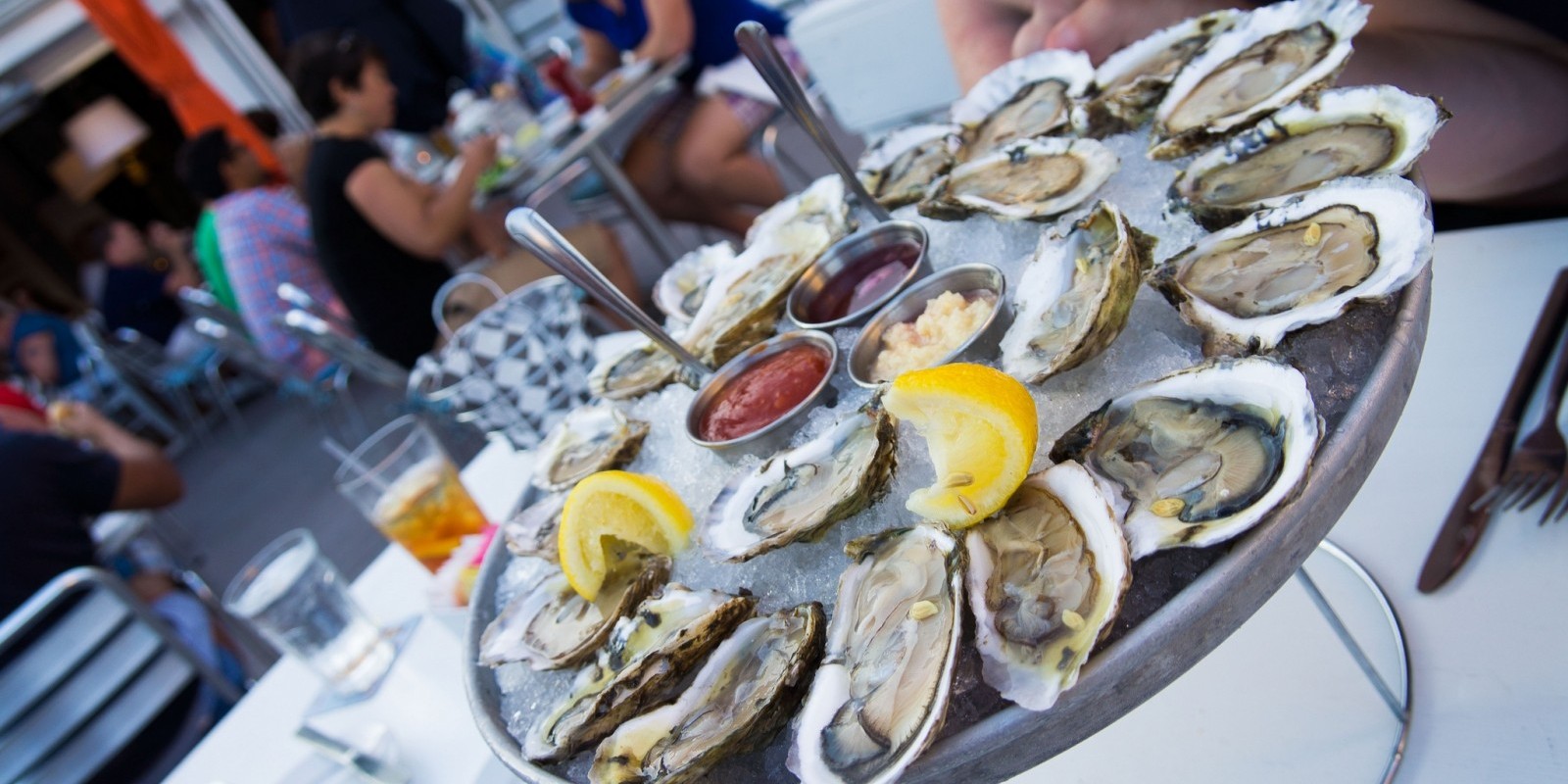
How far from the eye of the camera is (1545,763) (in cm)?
82

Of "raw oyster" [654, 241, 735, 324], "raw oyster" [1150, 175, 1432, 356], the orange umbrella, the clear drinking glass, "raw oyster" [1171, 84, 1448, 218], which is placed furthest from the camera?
the orange umbrella

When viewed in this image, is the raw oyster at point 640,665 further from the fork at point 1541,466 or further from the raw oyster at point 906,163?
the fork at point 1541,466

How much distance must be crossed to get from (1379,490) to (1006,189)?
63cm

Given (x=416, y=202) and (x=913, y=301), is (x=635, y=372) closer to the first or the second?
(x=913, y=301)

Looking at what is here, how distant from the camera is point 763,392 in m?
1.05

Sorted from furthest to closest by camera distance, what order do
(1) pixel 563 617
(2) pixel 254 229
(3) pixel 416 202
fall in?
1. (2) pixel 254 229
2. (3) pixel 416 202
3. (1) pixel 563 617

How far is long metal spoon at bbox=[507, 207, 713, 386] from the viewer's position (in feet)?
3.22

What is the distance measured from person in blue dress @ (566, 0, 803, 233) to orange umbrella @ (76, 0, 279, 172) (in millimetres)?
4995

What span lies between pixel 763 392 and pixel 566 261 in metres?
0.27


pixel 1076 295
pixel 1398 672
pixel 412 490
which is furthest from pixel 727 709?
pixel 412 490

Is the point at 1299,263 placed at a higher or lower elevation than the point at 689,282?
lower

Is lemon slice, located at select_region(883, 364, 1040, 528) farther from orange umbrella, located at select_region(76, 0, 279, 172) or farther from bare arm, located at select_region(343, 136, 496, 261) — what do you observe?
orange umbrella, located at select_region(76, 0, 279, 172)

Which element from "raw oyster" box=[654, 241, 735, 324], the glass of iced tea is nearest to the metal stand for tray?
"raw oyster" box=[654, 241, 735, 324]

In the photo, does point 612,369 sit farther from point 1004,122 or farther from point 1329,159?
point 1329,159
